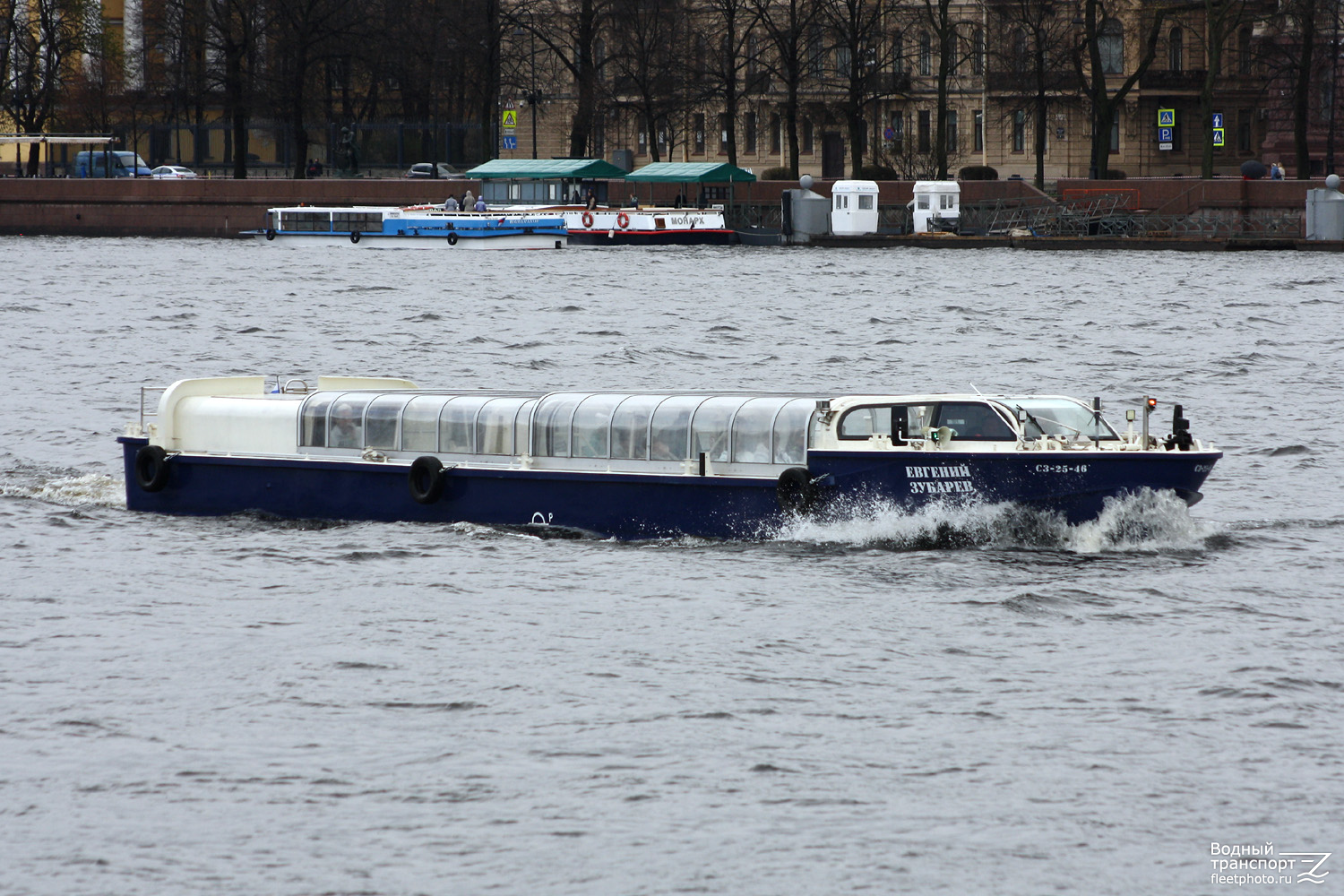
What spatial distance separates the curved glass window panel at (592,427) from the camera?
79.0 feet

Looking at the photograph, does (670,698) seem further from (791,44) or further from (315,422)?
(791,44)

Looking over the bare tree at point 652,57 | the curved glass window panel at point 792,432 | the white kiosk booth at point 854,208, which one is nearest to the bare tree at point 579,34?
the bare tree at point 652,57

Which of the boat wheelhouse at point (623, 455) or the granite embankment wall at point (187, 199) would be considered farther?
the granite embankment wall at point (187, 199)

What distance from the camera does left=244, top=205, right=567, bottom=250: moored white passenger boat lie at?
290 feet

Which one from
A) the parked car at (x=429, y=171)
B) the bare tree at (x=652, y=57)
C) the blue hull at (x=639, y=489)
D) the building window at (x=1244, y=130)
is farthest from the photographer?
the building window at (x=1244, y=130)

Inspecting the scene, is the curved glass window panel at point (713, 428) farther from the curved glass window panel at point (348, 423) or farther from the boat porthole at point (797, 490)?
the curved glass window panel at point (348, 423)

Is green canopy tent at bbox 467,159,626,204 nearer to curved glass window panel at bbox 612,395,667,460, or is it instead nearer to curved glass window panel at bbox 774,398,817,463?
curved glass window panel at bbox 612,395,667,460

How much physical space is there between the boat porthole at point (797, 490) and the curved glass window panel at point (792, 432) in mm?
262

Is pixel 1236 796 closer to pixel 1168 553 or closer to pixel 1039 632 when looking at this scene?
pixel 1039 632

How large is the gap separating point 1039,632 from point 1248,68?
308ft

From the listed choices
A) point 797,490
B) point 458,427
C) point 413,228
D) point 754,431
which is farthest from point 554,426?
point 413,228

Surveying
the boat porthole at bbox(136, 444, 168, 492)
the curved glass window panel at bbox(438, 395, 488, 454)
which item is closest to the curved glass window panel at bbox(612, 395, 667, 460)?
the curved glass window panel at bbox(438, 395, 488, 454)

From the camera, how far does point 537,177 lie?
304ft

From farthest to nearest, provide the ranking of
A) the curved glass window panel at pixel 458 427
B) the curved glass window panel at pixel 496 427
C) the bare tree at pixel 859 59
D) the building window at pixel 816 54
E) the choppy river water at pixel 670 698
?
1. the building window at pixel 816 54
2. the bare tree at pixel 859 59
3. the curved glass window panel at pixel 458 427
4. the curved glass window panel at pixel 496 427
5. the choppy river water at pixel 670 698
